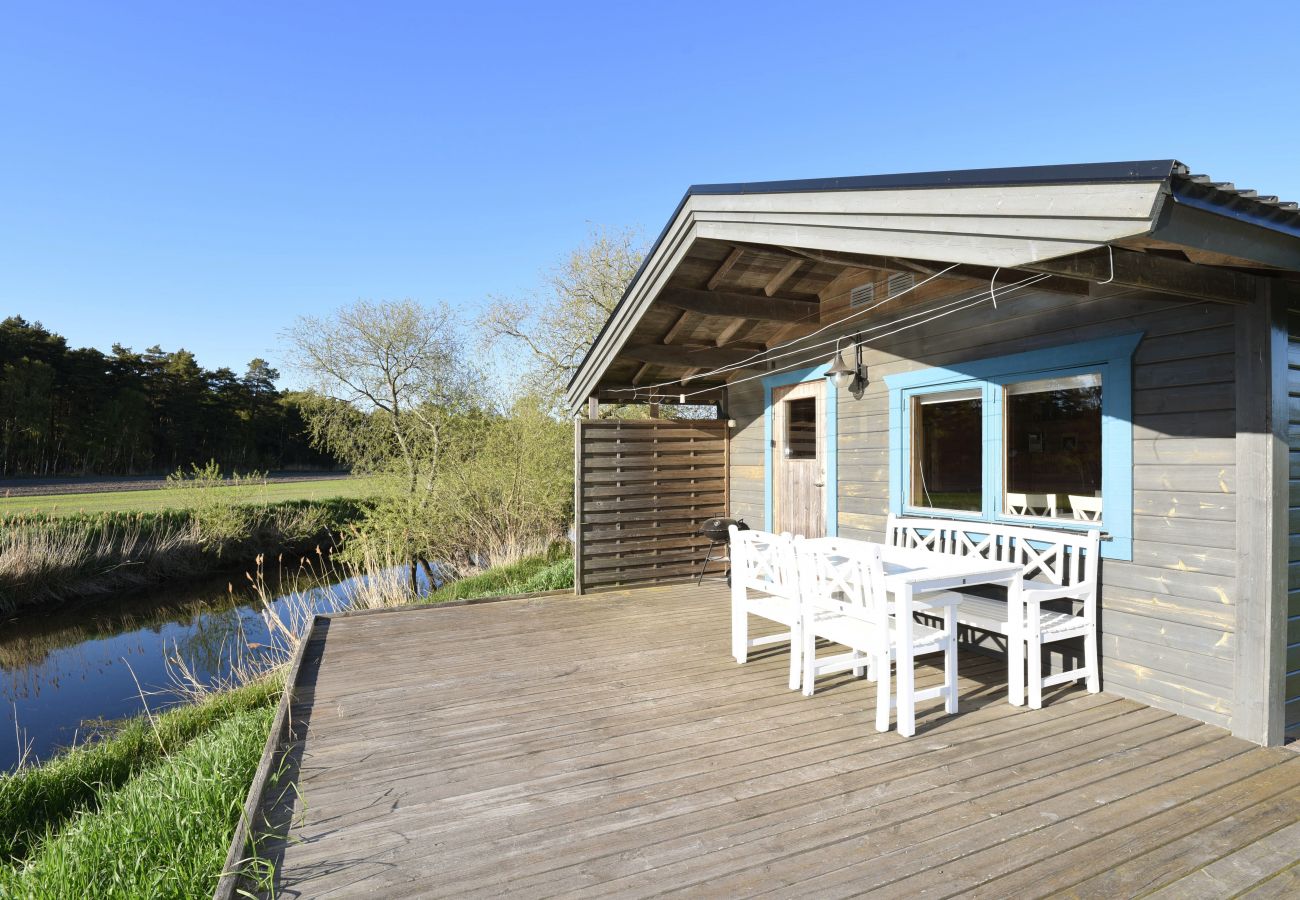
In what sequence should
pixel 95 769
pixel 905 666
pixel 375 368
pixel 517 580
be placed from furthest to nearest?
pixel 375 368, pixel 517 580, pixel 95 769, pixel 905 666

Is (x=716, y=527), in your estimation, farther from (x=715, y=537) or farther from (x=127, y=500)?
(x=127, y=500)

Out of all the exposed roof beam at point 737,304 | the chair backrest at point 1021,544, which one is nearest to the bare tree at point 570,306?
the exposed roof beam at point 737,304

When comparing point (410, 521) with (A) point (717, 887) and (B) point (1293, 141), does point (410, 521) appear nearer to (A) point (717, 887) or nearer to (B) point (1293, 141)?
(A) point (717, 887)

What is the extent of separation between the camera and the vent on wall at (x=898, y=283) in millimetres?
4738

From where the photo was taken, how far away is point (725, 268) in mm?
5113

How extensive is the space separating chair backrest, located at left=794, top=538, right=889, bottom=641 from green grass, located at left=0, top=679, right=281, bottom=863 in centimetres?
397

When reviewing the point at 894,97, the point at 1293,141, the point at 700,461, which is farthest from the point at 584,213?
the point at 1293,141

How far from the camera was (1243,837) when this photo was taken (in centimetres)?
208

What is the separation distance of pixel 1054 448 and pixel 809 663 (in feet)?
6.37

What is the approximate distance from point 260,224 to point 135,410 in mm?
17608

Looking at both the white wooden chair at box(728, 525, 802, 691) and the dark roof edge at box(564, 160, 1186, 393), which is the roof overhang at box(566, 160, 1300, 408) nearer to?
the dark roof edge at box(564, 160, 1186, 393)

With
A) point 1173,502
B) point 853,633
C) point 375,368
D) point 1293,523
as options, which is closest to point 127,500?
point 375,368

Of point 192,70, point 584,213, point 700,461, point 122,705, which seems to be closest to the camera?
point 122,705

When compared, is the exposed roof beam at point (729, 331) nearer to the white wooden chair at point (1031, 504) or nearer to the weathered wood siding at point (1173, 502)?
the weathered wood siding at point (1173, 502)
